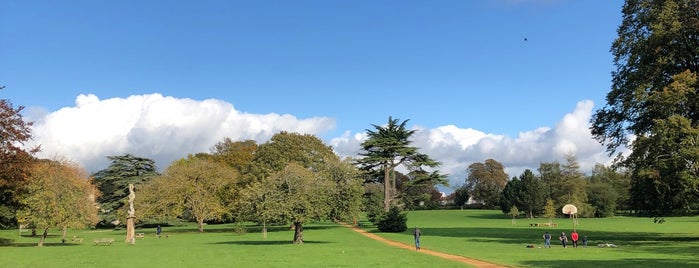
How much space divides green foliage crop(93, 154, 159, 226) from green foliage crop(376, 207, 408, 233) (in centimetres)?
4151

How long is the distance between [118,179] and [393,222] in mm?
48861

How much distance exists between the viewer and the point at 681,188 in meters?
30.6

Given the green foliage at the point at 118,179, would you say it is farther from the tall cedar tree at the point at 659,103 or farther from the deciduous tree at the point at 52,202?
the tall cedar tree at the point at 659,103

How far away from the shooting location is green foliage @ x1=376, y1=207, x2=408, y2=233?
56219mm

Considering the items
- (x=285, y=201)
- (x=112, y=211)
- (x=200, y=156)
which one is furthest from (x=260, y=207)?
(x=200, y=156)

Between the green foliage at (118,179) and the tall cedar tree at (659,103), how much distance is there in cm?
6676

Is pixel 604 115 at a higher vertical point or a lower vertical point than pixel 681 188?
higher

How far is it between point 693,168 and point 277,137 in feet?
149

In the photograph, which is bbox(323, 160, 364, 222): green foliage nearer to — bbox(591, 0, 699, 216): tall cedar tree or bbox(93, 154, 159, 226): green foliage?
bbox(591, 0, 699, 216): tall cedar tree

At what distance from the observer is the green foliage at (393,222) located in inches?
2213

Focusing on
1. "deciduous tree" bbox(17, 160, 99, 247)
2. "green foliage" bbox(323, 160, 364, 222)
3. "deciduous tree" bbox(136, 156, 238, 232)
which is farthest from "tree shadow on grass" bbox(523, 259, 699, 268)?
"deciduous tree" bbox(136, 156, 238, 232)

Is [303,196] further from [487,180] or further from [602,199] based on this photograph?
[487,180]

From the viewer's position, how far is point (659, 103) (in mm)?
31359

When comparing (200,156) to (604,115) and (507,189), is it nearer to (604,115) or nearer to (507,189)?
(507,189)
